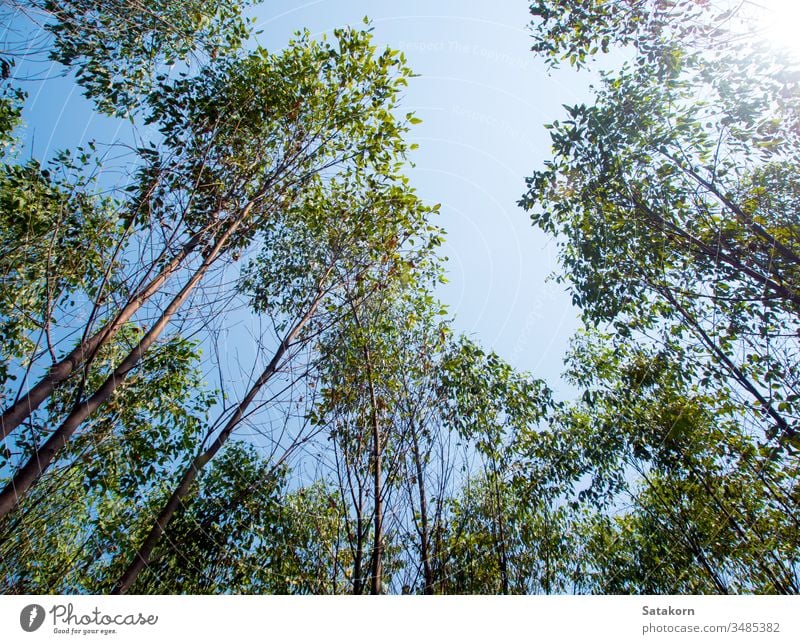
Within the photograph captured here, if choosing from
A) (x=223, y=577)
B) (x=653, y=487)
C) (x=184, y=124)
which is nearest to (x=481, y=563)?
(x=653, y=487)

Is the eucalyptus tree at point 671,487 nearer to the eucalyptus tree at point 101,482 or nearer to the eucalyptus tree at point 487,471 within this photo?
the eucalyptus tree at point 487,471

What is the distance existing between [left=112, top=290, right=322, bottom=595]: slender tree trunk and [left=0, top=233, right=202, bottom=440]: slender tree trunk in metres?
0.71

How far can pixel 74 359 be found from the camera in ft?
6.12

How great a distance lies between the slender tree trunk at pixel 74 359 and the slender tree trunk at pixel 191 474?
708mm

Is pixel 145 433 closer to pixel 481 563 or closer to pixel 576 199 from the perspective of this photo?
pixel 481 563

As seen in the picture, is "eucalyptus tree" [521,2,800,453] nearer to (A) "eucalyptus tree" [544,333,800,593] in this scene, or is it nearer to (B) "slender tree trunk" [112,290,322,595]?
(A) "eucalyptus tree" [544,333,800,593]

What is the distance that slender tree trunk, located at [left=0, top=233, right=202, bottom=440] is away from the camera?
5.61 feet

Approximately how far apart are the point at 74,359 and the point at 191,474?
77 centimetres

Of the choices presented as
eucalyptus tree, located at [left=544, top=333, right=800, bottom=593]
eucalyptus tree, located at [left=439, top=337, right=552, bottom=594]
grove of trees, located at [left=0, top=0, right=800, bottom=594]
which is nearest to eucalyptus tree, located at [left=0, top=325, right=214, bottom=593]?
grove of trees, located at [left=0, top=0, right=800, bottom=594]

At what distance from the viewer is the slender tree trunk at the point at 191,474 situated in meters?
1.78

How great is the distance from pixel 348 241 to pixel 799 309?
2.94m

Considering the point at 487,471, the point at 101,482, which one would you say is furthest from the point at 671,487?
the point at 101,482

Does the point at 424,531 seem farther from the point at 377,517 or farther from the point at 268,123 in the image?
the point at 268,123
